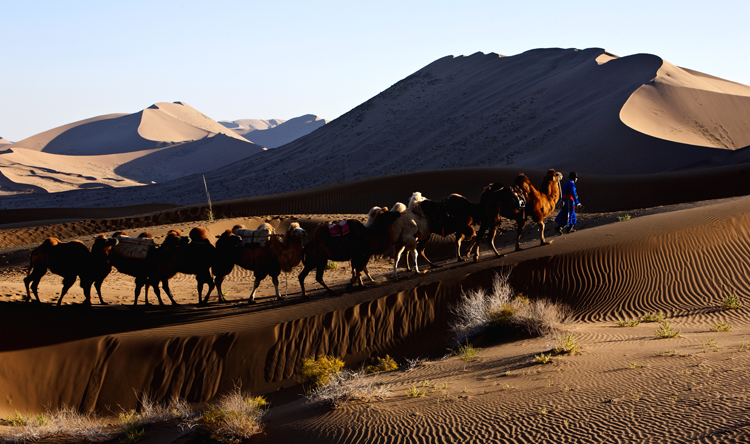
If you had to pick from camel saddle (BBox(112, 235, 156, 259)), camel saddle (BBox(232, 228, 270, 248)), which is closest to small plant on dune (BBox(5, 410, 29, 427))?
camel saddle (BBox(112, 235, 156, 259))

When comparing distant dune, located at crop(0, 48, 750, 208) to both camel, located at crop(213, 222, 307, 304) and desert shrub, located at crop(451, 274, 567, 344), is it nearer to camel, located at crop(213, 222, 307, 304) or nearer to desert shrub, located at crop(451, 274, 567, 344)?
camel, located at crop(213, 222, 307, 304)

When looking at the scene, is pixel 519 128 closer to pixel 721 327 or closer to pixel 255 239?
pixel 255 239

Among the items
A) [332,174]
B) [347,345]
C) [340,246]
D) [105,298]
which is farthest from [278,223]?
[332,174]

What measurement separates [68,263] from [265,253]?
4804 millimetres

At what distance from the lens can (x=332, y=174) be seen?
71.4m

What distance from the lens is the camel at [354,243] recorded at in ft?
44.5

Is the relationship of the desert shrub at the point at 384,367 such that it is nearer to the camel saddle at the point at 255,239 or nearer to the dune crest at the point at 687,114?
the camel saddle at the point at 255,239

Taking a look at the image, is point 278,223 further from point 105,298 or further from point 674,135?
Answer: point 674,135

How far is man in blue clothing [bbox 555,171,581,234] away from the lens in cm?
1675

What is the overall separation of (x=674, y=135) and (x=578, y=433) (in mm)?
52519

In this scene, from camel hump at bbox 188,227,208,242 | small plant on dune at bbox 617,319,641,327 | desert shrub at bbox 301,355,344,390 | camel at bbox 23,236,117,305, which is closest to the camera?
desert shrub at bbox 301,355,344,390

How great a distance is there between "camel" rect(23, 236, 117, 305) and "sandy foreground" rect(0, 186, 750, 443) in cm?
65

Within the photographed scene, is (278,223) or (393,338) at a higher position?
(278,223)

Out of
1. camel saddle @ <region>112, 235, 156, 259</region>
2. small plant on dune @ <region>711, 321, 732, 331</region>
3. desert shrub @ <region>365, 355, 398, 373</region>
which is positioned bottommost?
desert shrub @ <region>365, 355, 398, 373</region>
